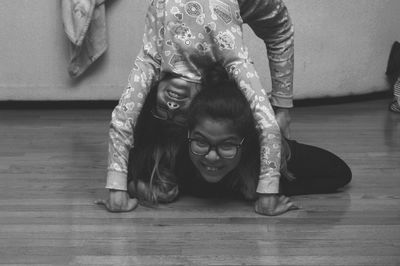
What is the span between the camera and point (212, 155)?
182cm

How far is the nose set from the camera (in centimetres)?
182

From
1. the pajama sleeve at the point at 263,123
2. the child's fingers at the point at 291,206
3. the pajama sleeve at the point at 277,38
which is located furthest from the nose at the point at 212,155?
the pajama sleeve at the point at 277,38

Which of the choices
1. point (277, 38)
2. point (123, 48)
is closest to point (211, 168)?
point (277, 38)

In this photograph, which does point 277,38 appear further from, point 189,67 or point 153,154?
point 153,154

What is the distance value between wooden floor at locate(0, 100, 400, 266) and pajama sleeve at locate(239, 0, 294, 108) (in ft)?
1.20

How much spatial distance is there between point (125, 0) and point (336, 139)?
1.20m

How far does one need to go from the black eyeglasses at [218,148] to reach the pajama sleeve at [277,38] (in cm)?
50

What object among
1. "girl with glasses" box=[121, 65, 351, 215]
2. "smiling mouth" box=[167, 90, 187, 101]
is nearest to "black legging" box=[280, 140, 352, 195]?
"girl with glasses" box=[121, 65, 351, 215]

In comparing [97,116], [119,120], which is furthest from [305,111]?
[119,120]

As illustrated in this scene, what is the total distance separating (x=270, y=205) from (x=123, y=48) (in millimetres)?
1603

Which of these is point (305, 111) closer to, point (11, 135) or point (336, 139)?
point (336, 139)

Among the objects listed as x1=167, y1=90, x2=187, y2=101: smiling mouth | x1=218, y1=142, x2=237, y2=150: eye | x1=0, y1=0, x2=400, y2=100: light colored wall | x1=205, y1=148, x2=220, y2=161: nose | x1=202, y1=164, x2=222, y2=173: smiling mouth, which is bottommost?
x1=0, y1=0, x2=400, y2=100: light colored wall

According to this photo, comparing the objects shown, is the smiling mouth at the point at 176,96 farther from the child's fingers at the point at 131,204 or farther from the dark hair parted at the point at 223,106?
the child's fingers at the point at 131,204

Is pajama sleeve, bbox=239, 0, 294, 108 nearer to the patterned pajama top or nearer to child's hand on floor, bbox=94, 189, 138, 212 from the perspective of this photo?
the patterned pajama top
